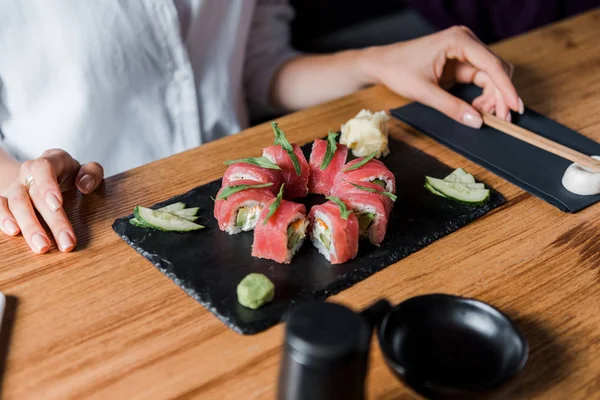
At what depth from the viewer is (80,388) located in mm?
965

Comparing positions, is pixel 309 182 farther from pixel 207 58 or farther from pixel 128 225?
pixel 207 58

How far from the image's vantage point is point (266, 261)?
3.99ft

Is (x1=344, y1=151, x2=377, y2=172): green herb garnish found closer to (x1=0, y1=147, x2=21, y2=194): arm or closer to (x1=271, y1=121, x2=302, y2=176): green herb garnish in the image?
(x1=271, y1=121, x2=302, y2=176): green herb garnish

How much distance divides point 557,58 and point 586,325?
3.67 ft

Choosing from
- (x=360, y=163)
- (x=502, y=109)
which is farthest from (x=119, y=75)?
(x=502, y=109)

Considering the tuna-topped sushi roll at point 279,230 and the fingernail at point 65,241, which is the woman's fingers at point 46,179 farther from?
the tuna-topped sushi roll at point 279,230

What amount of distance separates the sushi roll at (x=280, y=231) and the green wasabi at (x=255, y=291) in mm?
80

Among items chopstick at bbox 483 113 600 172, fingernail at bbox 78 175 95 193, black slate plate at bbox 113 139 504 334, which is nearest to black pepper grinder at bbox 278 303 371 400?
black slate plate at bbox 113 139 504 334

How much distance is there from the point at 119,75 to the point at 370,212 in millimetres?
812

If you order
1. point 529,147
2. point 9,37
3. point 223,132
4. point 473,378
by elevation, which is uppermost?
point 9,37

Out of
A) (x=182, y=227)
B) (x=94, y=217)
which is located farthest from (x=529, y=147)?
(x=94, y=217)

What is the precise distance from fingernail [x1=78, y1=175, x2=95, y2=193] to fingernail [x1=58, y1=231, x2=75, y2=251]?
163mm

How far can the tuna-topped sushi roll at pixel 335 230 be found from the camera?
1171 mm

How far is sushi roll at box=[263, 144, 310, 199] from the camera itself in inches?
52.3
